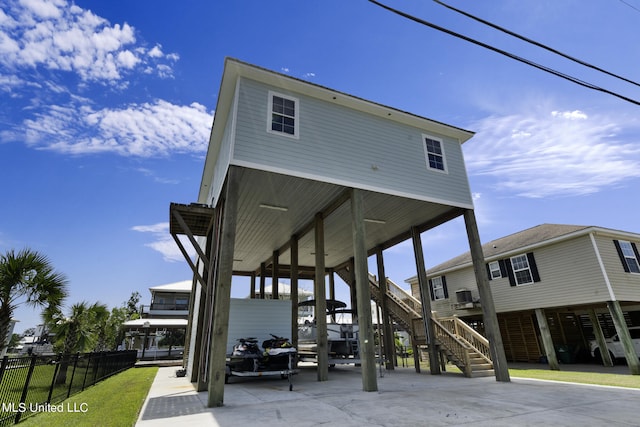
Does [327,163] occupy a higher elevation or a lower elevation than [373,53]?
lower

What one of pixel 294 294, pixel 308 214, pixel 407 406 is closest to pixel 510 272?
pixel 294 294

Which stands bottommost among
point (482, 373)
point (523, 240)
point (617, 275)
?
point (482, 373)

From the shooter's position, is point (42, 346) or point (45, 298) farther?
point (42, 346)

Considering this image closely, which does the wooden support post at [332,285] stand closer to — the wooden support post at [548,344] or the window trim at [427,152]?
the window trim at [427,152]

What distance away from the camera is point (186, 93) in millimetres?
9023

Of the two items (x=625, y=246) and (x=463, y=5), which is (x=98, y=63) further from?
(x=625, y=246)

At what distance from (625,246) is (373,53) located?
16.4 metres

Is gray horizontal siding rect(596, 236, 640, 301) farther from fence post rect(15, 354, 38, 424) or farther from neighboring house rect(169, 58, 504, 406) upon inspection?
fence post rect(15, 354, 38, 424)

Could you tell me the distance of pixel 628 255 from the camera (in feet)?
49.0

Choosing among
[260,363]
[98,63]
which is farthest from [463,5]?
[260,363]

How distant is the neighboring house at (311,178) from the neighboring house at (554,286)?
7798 millimetres

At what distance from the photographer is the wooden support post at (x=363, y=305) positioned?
26.1 ft

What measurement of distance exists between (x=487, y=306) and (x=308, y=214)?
685 cm

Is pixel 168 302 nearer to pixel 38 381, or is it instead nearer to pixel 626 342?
pixel 38 381
